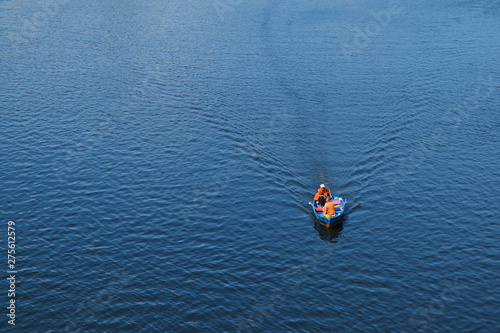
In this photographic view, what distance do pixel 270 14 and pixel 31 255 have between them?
117m

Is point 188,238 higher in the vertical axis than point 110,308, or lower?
higher

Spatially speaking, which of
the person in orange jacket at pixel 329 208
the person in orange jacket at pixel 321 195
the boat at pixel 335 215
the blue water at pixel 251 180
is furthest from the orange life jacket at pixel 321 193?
the person in orange jacket at pixel 329 208

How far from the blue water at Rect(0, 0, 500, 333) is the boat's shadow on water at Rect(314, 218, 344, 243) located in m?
0.23

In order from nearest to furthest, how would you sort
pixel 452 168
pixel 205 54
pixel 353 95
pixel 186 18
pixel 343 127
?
pixel 452 168 → pixel 343 127 → pixel 353 95 → pixel 205 54 → pixel 186 18

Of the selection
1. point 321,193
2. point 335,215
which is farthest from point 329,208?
point 321,193

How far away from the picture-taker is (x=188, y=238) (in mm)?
59688

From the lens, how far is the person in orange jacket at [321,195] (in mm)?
62656

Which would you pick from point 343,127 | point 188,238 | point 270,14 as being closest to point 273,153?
point 343,127

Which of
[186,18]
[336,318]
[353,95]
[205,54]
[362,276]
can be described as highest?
[186,18]

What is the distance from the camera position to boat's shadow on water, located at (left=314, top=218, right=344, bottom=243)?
59.6 meters

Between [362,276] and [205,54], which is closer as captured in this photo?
[362,276]

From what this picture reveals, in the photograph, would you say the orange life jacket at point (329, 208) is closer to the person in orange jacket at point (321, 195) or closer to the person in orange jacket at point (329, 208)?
the person in orange jacket at point (329, 208)

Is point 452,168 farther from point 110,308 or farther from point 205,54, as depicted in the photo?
point 205,54

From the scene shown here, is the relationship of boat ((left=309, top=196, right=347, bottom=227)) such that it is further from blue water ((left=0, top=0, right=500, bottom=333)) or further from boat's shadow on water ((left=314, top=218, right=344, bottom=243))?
blue water ((left=0, top=0, right=500, bottom=333))
